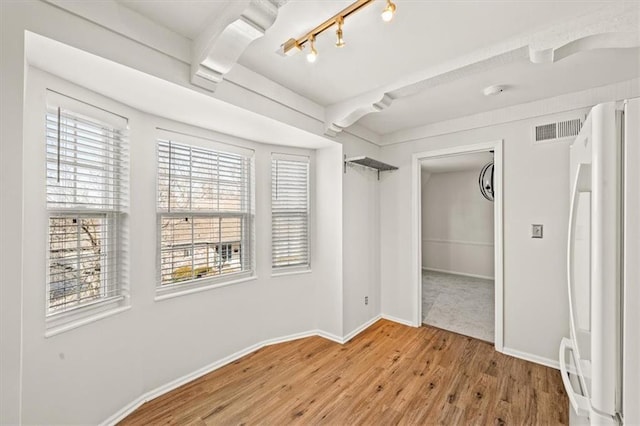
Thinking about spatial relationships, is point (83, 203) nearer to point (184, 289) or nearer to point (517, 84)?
point (184, 289)

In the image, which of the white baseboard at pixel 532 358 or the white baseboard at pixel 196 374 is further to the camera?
the white baseboard at pixel 532 358

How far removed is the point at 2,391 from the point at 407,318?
3483 mm

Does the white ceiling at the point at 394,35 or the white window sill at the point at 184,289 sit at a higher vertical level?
the white ceiling at the point at 394,35

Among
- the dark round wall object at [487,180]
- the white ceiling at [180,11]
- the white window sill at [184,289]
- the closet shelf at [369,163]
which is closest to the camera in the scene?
the white ceiling at [180,11]

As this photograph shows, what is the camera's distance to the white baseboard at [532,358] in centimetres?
249

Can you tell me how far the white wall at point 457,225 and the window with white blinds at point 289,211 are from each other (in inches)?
168

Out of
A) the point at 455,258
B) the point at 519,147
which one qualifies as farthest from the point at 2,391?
the point at 455,258

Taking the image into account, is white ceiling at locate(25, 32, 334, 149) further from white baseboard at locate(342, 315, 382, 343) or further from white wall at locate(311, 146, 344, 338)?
white baseboard at locate(342, 315, 382, 343)

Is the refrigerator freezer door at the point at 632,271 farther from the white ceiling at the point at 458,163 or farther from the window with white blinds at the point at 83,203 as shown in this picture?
the white ceiling at the point at 458,163

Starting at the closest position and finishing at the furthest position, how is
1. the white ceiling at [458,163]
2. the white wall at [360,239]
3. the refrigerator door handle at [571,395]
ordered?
1. the refrigerator door handle at [571,395]
2. the white wall at [360,239]
3. the white ceiling at [458,163]

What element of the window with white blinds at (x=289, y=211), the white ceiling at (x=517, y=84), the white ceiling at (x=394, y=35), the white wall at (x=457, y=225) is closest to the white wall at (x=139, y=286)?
the window with white blinds at (x=289, y=211)

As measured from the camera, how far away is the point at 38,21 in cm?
119

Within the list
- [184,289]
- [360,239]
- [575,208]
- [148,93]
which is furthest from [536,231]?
[148,93]

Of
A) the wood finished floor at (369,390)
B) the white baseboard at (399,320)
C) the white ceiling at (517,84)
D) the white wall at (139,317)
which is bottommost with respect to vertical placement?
the wood finished floor at (369,390)
